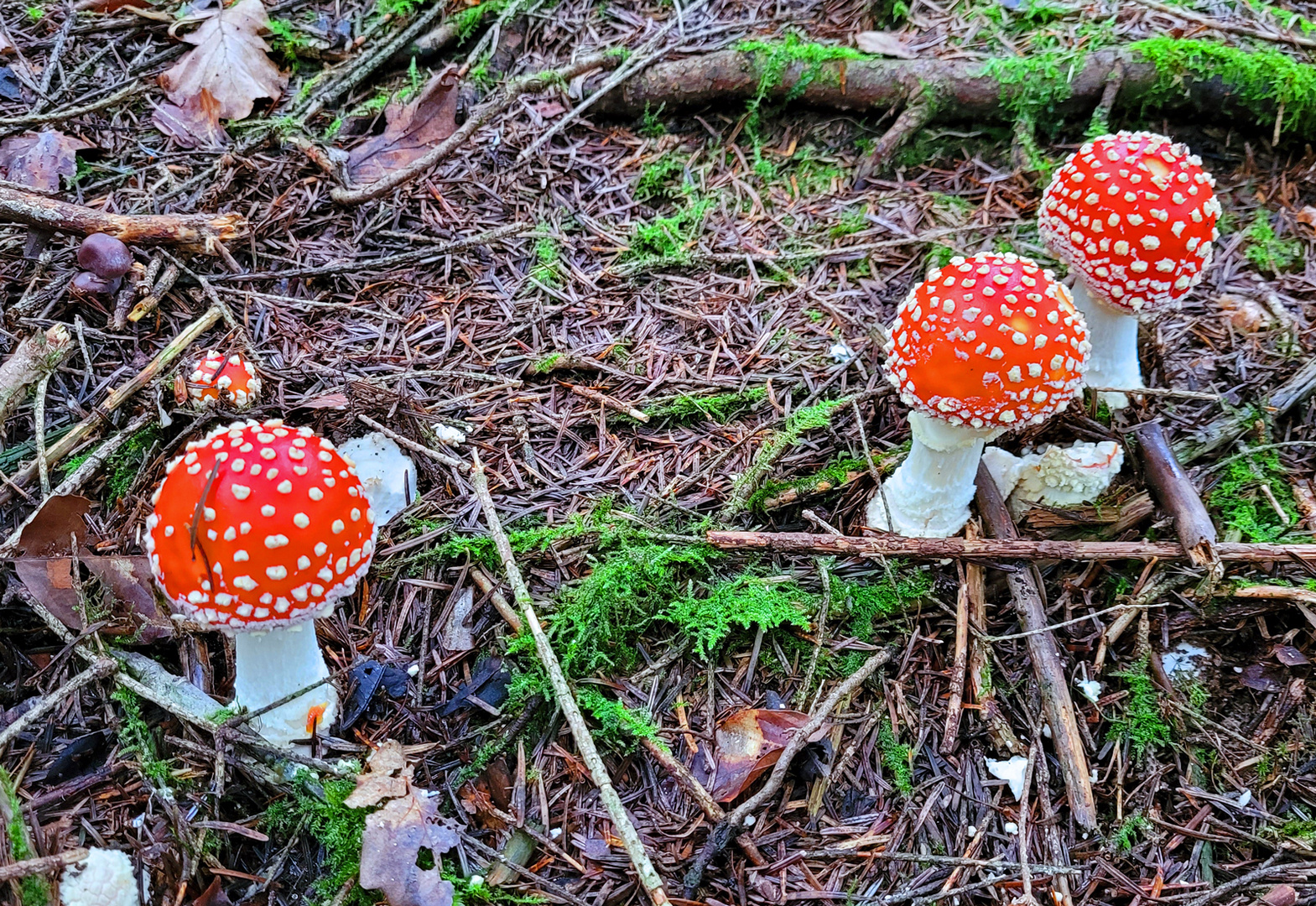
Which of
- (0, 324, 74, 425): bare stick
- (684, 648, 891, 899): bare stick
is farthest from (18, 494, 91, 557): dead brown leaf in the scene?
(684, 648, 891, 899): bare stick

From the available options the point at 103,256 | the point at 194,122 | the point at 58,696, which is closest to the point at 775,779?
the point at 58,696

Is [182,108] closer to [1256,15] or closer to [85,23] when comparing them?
[85,23]

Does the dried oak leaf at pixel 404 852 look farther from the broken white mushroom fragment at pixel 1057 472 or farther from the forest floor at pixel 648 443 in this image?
the broken white mushroom fragment at pixel 1057 472

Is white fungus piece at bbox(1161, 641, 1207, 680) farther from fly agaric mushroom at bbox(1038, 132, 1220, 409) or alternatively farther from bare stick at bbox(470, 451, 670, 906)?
bare stick at bbox(470, 451, 670, 906)

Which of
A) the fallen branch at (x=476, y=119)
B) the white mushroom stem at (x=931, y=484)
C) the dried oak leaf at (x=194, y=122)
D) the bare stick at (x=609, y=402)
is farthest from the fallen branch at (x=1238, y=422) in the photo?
the dried oak leaf at (x=194, y=122)

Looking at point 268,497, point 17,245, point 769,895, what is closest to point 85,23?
point 17,245

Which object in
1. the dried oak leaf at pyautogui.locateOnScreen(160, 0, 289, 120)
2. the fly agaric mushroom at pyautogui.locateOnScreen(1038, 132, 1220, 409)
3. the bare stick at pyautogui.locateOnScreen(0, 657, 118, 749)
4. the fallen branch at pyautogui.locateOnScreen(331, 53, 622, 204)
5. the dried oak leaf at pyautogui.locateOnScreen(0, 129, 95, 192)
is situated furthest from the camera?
the dried oak leaf at pyautogui.locateOnScreen(160, 0, 289, 120)

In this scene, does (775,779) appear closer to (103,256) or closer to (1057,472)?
(1057,472)
